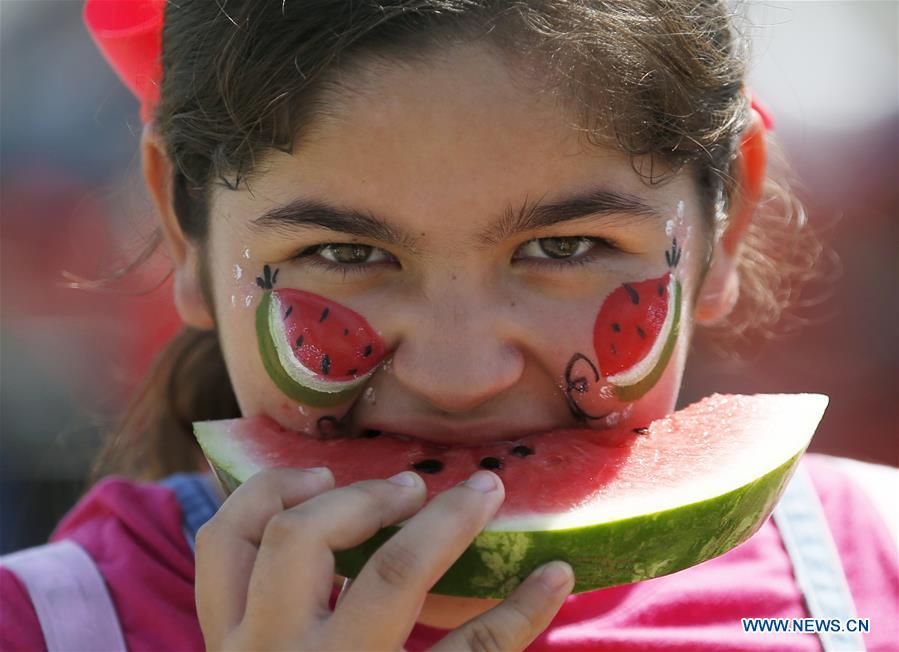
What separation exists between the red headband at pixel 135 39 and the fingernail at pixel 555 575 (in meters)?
1.72

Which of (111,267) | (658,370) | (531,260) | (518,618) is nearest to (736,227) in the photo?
(658,370)

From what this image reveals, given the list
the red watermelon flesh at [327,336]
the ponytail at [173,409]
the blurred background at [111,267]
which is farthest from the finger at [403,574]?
the blurred background at [111,267]

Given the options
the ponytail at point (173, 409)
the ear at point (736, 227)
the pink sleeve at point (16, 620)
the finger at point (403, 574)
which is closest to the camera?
the finger at point (403, 574)

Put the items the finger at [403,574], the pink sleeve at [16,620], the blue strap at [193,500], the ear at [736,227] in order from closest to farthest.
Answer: the finger at [403,574] < the pink sleeve at [16,620] < the ear at [736,227] < the blue strap at [193,500]

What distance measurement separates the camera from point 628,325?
2371mm

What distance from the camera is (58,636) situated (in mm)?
2584

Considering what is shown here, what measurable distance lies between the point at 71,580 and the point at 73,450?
3.94 meters

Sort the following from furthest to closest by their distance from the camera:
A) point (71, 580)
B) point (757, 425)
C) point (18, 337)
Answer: point (18, 337) → point (71, 580) → point (757, 425)

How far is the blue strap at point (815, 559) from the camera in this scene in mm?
2617

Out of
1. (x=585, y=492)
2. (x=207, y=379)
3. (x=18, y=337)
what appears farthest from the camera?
(x=18, y=337)

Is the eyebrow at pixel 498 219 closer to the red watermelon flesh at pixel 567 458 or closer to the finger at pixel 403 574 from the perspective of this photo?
the red watermelon flesh at pixel 567 458

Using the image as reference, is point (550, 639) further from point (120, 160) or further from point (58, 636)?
point (120, 160)

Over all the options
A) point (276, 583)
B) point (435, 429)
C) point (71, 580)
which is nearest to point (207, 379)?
point (71, 580)

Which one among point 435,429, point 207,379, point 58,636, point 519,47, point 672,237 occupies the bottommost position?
point 58,636
